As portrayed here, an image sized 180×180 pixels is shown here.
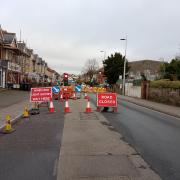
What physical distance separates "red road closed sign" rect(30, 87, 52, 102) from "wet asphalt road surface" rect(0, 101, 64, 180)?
17.1 ft

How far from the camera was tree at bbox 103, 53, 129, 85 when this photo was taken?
67.2 metres

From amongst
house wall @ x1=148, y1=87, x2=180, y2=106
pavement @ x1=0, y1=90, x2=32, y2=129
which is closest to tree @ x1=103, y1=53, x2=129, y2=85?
house wall @ x1=148, y1=87, x2=180, y2=106

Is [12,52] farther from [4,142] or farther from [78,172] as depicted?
[78,172]

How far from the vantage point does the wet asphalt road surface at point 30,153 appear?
5.40 metres

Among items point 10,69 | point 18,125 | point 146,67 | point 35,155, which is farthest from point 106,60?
point 35,155

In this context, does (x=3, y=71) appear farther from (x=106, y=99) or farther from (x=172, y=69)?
(x=106, y=99)

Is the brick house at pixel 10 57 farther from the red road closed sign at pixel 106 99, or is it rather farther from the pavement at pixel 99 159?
the pavement at pixel 99 159

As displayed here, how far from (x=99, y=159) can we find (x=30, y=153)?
171cm

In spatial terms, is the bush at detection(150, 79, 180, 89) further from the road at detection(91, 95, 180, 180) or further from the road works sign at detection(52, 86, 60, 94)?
the road at detection(91, 95, 180, 180)

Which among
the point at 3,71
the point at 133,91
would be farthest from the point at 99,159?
the point at 3,71

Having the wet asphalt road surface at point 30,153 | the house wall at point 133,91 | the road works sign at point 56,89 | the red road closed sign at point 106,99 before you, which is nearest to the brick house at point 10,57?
the road works sign at point 56,89

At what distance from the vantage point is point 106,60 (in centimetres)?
7019

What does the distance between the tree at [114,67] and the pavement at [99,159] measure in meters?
58.2

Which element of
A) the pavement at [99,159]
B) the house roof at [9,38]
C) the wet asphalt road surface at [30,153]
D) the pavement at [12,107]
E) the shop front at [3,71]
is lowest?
the wet asphalt road surface at [30,153]
